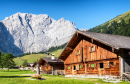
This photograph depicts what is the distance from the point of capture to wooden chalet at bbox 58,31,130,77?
78.2ft

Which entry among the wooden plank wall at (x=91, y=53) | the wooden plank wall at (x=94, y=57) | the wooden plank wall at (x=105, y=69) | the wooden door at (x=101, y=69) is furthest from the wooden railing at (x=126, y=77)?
the wooden door at (x=101, y=69)

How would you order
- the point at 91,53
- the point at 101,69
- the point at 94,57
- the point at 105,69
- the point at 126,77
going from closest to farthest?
the point at 126,77 → the point at 105,69 → the point at 101,69 → the point at 94,57 → the point at 91,53

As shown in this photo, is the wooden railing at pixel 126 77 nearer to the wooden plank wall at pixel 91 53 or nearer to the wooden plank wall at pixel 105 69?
the wooden plank wall at pixel 105 69

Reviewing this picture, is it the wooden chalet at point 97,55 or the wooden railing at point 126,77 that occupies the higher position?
the wooden chalet at point 97,55

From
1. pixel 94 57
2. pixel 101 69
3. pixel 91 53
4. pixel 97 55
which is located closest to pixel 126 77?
pixel 101 69

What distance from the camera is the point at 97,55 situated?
28.5 meters

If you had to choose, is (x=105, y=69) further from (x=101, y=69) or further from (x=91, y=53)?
(x=91, y=53)

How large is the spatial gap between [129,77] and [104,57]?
5643 mm

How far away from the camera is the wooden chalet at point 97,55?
78.2 feet

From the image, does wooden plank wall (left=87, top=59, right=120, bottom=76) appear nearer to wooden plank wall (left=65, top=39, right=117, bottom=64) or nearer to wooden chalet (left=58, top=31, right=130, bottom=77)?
wooden chalet (left=58, top=31, right=130, bottom=77)

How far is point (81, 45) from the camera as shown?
1293 inches

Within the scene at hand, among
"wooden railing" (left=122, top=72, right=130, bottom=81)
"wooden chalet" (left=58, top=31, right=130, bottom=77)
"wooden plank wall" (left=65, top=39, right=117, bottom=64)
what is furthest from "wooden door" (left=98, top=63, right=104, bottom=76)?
"wooden railing" (left=122, top=72, right=130, bottom=81)

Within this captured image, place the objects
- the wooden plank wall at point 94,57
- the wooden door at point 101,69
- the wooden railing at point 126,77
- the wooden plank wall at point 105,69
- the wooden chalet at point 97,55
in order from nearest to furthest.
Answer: the wooden railing at point 126,77
the wooden chalet at point 97,55
the wooden plank wall at point 105,69
the wooden plank wall at point 94,57
the wooden door at point 101,69

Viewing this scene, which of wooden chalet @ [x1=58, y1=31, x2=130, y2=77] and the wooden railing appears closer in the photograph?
the wooden railing
